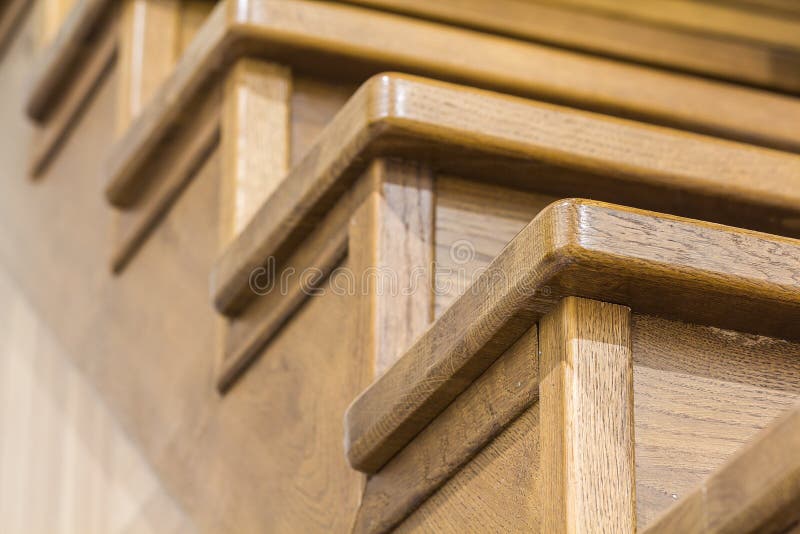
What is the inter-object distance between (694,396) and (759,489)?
105 mm

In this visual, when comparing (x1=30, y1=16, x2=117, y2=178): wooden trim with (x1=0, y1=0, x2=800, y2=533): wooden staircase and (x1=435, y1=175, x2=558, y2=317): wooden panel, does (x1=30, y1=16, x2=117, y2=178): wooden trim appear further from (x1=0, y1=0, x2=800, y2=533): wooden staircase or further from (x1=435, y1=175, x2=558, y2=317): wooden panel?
(x1=435, y1=175, x2=558, y2=317): wooden panel

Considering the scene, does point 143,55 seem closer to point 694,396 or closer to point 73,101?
point 73,101

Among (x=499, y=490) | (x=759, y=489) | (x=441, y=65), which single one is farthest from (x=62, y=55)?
(x=759, y=489)

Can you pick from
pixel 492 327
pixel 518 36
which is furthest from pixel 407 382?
pixel 518 36

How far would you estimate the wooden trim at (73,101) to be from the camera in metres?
0.86

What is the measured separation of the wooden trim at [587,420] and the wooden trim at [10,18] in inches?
31.2

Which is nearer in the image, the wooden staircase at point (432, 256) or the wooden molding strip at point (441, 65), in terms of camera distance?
the wooden staircase at point (432, 256)

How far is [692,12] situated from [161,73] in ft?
1.24

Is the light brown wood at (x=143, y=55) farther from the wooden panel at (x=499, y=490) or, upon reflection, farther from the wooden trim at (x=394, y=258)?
the wooden panel at (x=499, y=490)

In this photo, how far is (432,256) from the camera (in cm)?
53

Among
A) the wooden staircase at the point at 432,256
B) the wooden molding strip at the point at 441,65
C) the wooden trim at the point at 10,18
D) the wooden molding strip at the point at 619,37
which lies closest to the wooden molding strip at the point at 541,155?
the wooden staircase at the point at 432,256

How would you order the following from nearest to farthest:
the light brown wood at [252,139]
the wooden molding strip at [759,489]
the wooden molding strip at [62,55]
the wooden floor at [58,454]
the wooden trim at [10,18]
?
the wooden molding strip at [759,489]
the light brown wood at [252,139]
the wooden floor at [58,454]
the wooden molding strip at [62,55]
the wooden trim at [10,18]

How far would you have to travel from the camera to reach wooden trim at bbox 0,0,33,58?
3.48 feet

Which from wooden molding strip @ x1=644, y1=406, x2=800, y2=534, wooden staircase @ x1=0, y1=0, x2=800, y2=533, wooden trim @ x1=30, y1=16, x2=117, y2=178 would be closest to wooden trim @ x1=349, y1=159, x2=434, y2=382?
wooden staircase @ x1=0, y1=0, x2=800, y2=533
